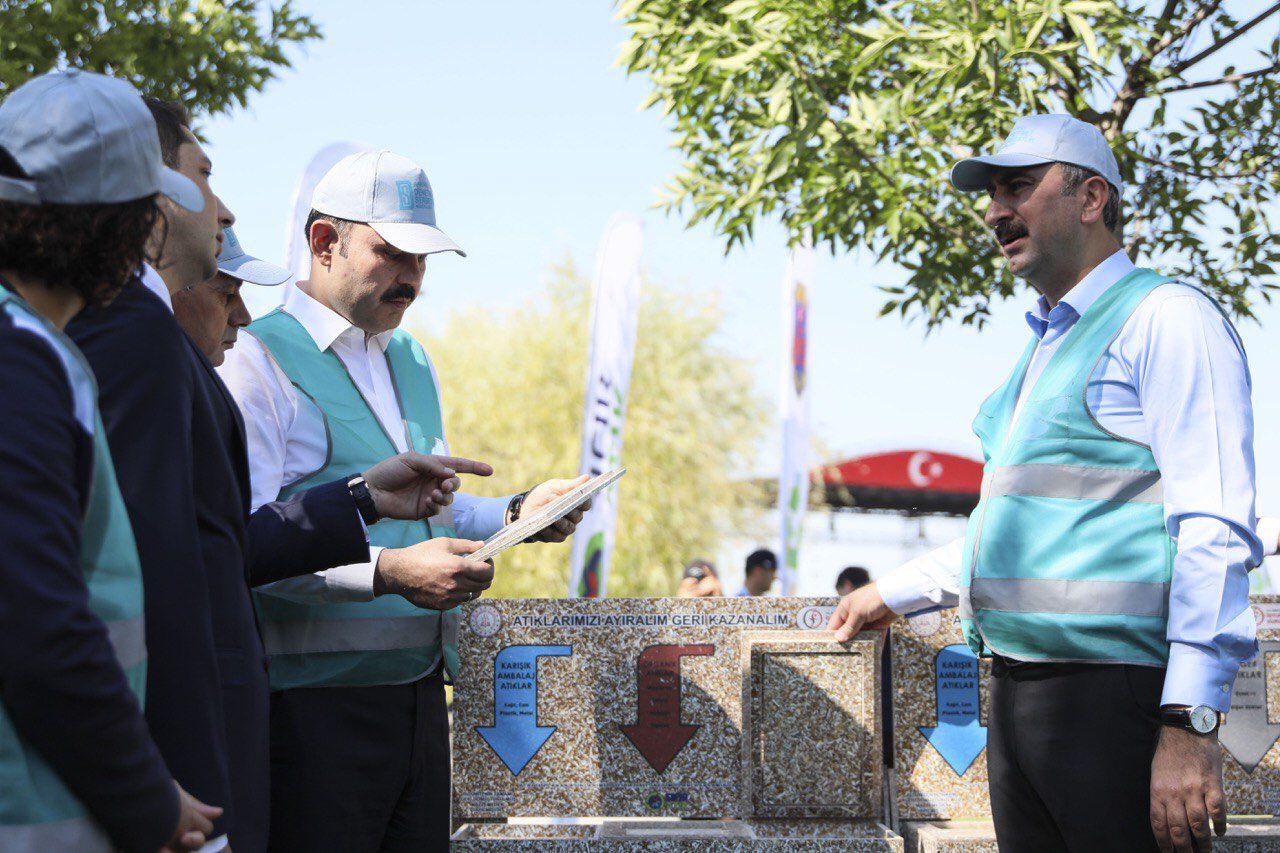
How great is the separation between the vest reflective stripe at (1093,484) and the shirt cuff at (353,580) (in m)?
1.38

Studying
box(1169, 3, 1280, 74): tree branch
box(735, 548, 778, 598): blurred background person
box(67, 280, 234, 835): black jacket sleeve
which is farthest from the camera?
box(735, 548, 778, 598): blurred background person

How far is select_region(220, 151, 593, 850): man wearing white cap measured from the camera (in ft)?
9.66

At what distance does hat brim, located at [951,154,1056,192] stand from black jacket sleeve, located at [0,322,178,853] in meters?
2.09

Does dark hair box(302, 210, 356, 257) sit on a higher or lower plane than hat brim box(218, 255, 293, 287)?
higher

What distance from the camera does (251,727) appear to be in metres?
2.08

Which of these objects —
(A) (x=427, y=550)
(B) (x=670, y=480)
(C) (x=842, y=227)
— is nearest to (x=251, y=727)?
(A) (x=427, y=550)

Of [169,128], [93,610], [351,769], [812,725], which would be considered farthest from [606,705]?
[93,610]

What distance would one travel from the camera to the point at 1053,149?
299 cm

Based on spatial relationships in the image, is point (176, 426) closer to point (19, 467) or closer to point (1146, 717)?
point (19, 467)

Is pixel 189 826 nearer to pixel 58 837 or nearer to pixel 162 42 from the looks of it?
pixel 58 837

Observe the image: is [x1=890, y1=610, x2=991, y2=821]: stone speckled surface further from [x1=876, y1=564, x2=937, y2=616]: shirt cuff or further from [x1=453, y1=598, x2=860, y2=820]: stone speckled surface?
[x1=876, y1=564, x2=937, y2=616]: shirt cuff

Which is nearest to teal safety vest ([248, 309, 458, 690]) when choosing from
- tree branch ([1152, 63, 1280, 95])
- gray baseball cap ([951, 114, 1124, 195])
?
gray baseball cap ([951, 114, 1124, 195])

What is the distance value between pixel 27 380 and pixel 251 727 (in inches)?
28.7

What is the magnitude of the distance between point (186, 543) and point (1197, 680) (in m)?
1.76
